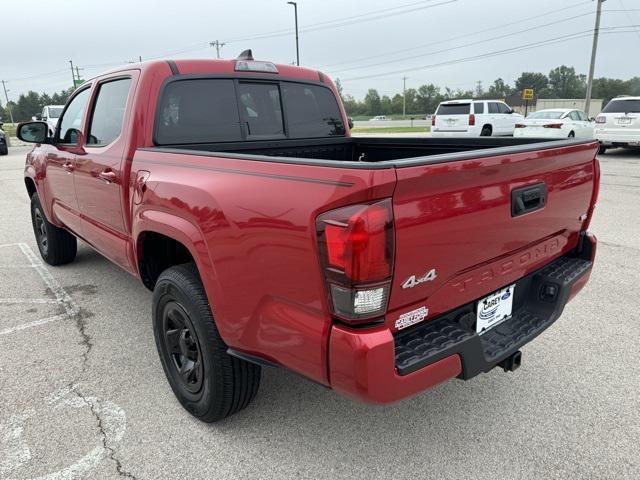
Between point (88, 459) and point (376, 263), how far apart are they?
5.83 ft

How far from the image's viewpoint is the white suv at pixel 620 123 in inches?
539

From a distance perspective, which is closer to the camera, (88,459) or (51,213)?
(88,459)

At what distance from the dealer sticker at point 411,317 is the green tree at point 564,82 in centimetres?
11742

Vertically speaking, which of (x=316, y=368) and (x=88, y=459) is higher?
(x=316, y=368)

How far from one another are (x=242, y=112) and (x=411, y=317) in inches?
86.3

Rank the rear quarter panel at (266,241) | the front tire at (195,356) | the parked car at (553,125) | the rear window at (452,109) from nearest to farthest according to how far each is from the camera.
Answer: the rear quarter panel at (266,241) → the front tire at (195,356) → the parked car at (553,125) → the rear window at (452,109)

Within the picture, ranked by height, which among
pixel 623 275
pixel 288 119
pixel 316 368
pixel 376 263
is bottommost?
pixel 623 275

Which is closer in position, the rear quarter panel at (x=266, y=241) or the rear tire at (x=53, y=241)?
the rear quarter panel at (x=266, y=241)

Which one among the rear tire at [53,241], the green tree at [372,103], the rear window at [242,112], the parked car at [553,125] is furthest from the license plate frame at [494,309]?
the green tree at [372,103]

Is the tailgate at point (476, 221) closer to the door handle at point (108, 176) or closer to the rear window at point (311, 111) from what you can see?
the rear window at point (311, 111)

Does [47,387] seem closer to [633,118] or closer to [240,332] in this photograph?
[240,332]

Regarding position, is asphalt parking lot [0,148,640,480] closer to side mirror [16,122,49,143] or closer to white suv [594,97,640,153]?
side mirror [16,122,49,143]

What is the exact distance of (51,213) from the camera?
190 inches

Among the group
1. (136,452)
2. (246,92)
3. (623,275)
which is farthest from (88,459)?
(623,275)
